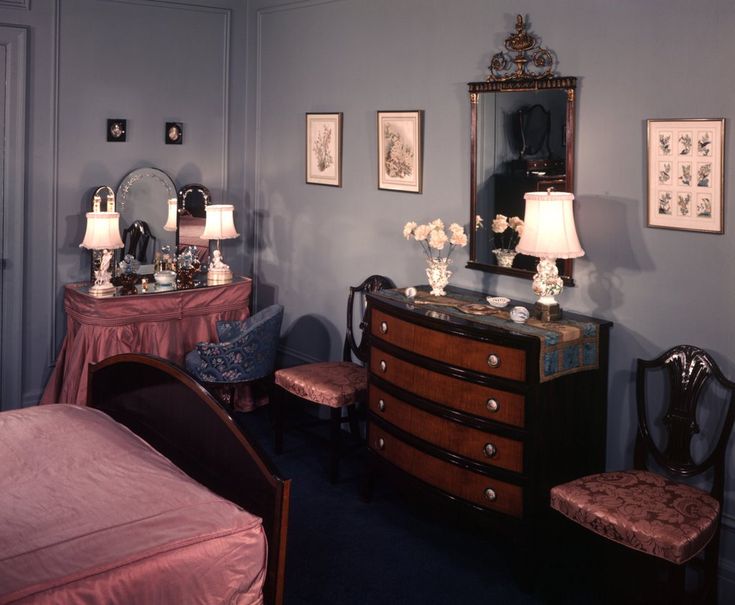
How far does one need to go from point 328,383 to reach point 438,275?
0.98m

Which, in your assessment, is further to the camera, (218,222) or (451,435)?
(218,222)

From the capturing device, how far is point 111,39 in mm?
5887

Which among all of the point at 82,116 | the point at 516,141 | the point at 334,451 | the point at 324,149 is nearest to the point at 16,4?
the point at 82,116

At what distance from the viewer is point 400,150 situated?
203 inches

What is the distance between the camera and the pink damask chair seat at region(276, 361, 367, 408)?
16.2ft

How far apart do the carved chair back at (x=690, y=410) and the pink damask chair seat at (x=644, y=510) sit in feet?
0.43

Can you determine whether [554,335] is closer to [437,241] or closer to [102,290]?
[437,241]

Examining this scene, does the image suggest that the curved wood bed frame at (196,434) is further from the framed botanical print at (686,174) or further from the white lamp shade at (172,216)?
the white lamp shade at (172,216)

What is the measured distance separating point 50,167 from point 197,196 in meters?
1.08

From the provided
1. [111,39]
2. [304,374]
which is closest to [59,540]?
[304,374]

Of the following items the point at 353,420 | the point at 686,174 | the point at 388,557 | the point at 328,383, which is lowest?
the point at 388,557

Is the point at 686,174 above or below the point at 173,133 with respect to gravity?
below

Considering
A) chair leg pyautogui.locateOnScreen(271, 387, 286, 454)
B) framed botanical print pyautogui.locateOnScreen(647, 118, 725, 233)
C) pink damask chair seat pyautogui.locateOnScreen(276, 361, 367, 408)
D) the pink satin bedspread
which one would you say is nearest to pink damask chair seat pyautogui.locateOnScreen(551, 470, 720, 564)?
framed botanical print pyautogui.locateOnScreen(647, 118, 725, 233)

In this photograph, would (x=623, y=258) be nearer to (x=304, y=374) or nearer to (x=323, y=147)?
(x=304, y=374)
